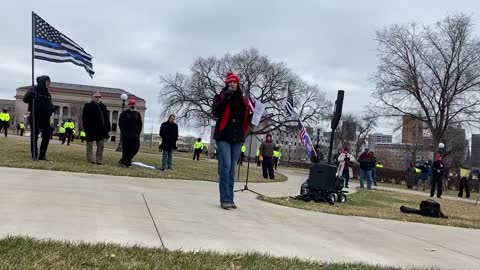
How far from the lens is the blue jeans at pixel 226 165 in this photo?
24.2 feet

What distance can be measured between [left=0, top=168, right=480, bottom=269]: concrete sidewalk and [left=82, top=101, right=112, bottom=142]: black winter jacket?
458cm

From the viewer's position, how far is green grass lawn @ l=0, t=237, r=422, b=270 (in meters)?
3.58

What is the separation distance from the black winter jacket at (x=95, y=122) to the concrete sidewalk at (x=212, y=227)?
4.58 m

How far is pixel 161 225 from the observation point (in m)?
5.47

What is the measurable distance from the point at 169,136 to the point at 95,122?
3410 millimetres

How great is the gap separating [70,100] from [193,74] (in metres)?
67.0

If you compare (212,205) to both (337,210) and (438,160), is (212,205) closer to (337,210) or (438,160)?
(337,210)

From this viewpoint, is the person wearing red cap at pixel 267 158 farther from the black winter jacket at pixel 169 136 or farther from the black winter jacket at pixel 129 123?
the black winter jacket at pixel 129 123

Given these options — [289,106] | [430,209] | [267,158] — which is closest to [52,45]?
[289,106]

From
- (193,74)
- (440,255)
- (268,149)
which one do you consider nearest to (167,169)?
(268,149)

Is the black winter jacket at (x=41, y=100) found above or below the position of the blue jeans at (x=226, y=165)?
above

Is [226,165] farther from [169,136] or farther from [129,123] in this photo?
[169,136]

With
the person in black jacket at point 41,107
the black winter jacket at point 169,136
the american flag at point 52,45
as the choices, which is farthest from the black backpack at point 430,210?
the american flag at point 52,45

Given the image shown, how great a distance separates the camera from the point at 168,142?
1605 cm
